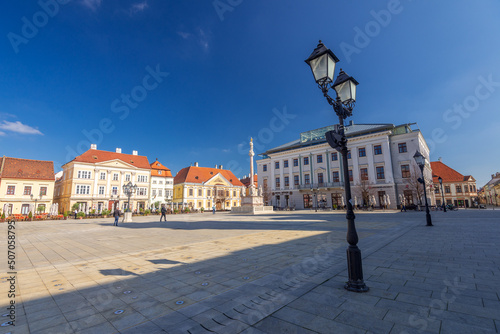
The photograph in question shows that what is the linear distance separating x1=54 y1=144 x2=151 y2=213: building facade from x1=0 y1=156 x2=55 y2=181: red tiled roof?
9.58 ft

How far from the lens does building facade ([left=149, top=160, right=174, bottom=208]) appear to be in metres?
53.8

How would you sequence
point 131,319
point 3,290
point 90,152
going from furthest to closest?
point 90,152, point 3,290, point 131,319

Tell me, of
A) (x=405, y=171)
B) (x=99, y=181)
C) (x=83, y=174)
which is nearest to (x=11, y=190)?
(x=83, y=174)

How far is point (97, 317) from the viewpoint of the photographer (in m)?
3.15

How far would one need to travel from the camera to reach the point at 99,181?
4553 centimetres

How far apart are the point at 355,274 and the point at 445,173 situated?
236 ft

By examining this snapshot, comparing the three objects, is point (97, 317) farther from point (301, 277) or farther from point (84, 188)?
point (84, 188)

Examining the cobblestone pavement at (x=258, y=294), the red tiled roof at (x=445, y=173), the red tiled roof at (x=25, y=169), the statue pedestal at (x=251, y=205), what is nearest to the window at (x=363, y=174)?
the statue pedestal at (x=251, y=205)

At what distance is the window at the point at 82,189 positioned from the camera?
4278cm

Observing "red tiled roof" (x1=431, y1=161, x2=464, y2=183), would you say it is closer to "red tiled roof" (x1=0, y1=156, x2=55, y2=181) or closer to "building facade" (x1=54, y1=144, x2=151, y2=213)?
"building facade" (x1=54, y1=144, x2=151, y2=213)

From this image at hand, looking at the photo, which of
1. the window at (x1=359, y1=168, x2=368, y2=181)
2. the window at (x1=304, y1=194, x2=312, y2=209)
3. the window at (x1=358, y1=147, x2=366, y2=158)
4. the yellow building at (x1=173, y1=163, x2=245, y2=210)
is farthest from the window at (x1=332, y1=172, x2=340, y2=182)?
the yellow building at (x1=173, y1=163, x2=245, y2=210)

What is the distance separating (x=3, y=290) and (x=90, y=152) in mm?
51932

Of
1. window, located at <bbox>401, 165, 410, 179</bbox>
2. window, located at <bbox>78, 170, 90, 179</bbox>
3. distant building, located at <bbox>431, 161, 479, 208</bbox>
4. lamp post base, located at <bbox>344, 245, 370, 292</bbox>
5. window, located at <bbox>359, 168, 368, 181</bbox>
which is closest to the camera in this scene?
lamp post base, located at <bbox>344, 245, 370, 292</bbox>

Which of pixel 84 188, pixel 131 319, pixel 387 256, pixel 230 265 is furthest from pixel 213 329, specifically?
pixel 84 188
